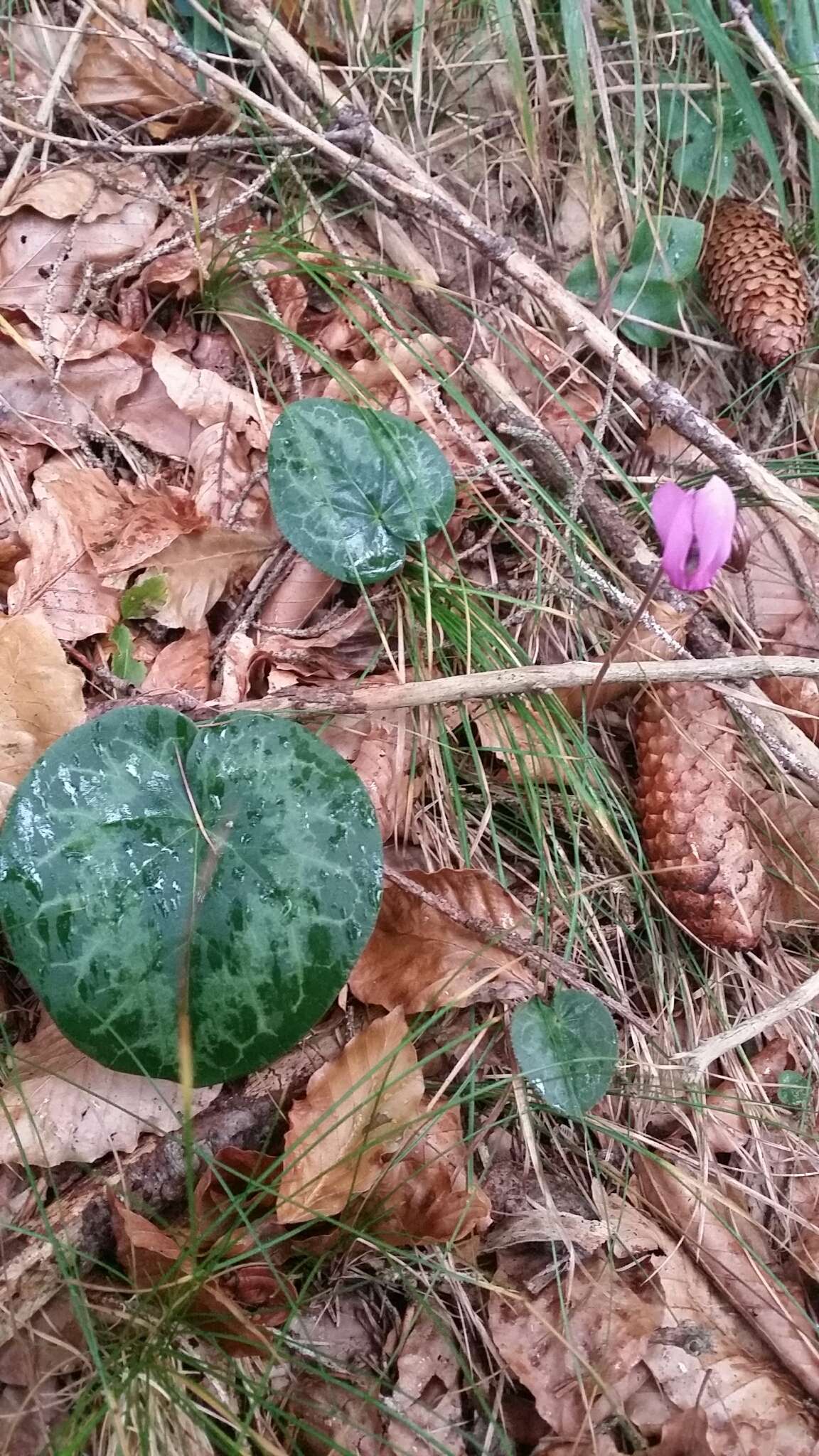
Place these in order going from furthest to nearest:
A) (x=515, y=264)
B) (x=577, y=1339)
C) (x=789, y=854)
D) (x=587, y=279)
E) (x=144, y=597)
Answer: (x=587, y=279)
(x=515, y=264)
(x=789, y=854)
(x=144, y=597)
(x=577, y=1339)

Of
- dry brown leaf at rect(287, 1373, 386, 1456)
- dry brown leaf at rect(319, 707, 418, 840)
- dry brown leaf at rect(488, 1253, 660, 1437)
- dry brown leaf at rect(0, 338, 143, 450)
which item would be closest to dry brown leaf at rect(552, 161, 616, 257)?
dry brown leaf at rect(0, 338, 143, 450)

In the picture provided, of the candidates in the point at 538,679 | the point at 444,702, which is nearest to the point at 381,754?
the point at 444,702

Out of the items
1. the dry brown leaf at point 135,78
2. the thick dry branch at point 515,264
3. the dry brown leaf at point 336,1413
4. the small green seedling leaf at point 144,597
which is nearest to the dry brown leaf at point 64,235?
the dry brown leaf at point 135,78

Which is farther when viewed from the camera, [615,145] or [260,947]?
[615,145]

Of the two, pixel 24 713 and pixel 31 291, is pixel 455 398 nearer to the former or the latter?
pixel 31 291

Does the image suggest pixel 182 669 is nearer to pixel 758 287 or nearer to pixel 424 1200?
pixel 424 1200

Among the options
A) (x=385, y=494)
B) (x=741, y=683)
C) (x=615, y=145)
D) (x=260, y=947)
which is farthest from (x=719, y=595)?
(x=260, y=947)
